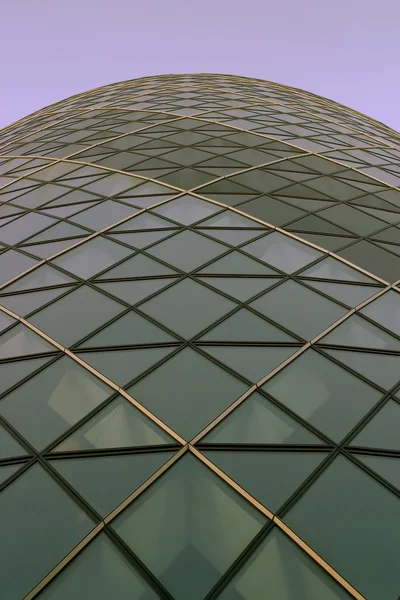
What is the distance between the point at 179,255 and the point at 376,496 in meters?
8.01

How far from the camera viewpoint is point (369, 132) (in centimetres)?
2866

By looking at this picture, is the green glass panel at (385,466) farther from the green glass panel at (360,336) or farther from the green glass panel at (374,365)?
the green glass panel at (360,336)

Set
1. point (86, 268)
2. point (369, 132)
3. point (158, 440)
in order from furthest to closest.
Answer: point (369, 132), point (86, 268), point (158, 440)

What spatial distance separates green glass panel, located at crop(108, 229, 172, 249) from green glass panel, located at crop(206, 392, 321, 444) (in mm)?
6690

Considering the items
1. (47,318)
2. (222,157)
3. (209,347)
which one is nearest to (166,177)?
(222,157)

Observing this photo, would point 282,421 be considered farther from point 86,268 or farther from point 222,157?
point 222,157

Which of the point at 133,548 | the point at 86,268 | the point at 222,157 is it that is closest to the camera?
the point at 133,548

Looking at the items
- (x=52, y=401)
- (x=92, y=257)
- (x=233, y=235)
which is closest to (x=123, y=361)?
(x=52, y=401)

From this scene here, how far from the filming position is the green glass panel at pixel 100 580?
6570 mm

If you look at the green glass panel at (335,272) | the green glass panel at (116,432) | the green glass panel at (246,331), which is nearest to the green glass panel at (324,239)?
the green glass panel at (335,272)

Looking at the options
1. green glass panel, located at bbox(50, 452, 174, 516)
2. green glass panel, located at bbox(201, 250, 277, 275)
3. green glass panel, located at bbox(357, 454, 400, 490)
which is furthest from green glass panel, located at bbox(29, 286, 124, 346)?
green glass panel, located at bbox(357, 454, 400, 490)

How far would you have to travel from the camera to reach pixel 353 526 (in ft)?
24.0

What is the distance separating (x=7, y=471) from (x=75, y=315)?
14.3 feet

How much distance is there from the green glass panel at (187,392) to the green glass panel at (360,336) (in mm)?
2705
